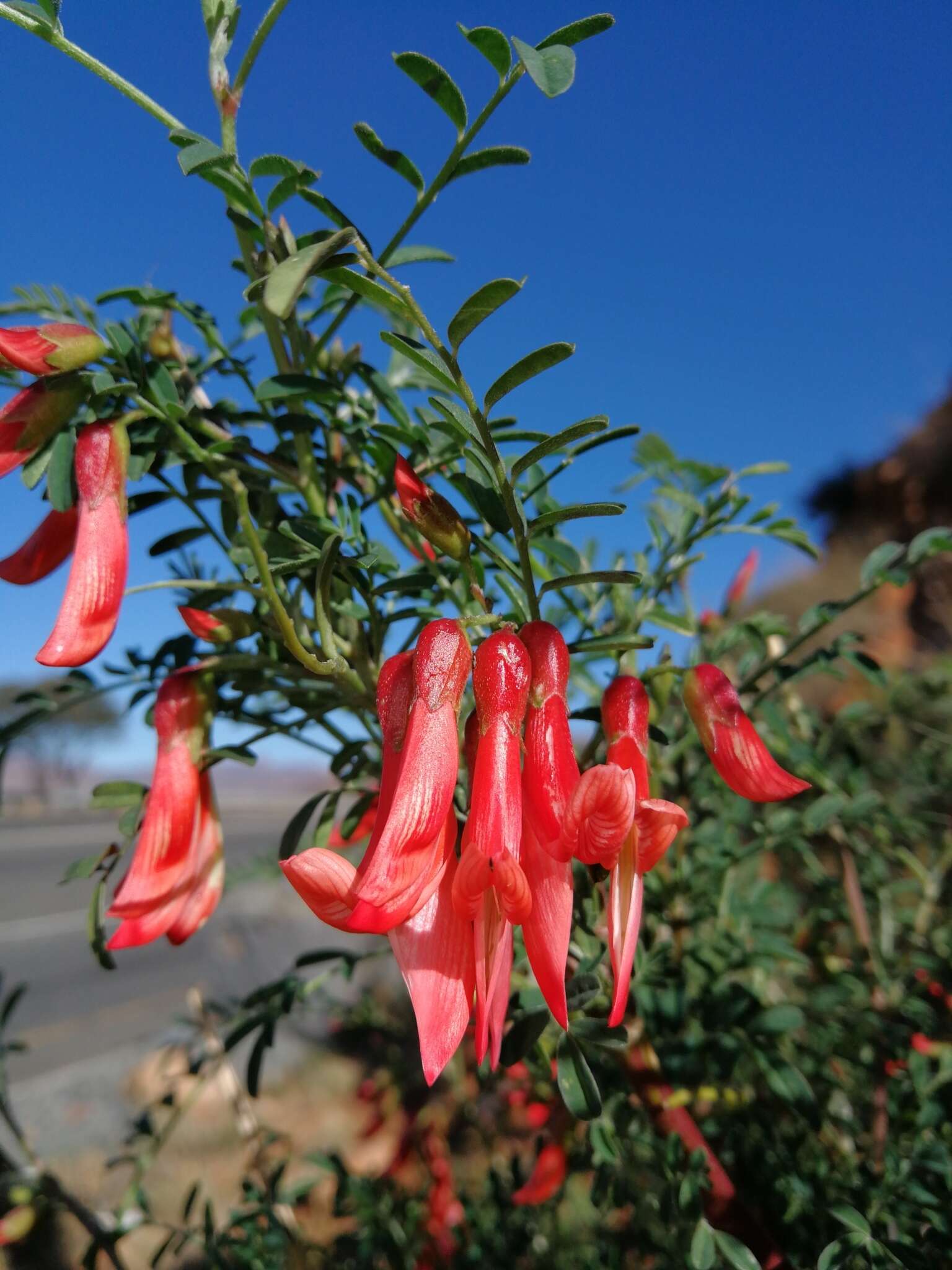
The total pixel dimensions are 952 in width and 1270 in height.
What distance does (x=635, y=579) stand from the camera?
0.39m

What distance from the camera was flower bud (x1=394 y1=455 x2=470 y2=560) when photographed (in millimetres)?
433

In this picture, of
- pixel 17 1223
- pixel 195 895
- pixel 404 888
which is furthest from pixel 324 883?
pixel 17 1223

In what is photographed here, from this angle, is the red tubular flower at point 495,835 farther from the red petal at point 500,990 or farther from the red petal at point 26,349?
the red petal at point 26,349

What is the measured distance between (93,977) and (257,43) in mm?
5866

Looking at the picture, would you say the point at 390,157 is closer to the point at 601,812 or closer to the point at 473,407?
the point at 473,407

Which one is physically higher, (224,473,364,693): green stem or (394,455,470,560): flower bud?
(394,455,470,560): flower bud

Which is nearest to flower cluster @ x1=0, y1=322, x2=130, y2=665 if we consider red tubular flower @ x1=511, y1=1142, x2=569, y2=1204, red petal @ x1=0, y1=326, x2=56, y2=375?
red petal @ x1=0, y1=326, x2=56, y2=375

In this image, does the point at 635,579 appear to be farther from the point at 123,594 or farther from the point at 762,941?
the point at 762,941

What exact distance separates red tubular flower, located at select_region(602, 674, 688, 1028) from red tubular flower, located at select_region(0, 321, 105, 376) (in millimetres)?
371

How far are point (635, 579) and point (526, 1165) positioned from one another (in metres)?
1.02

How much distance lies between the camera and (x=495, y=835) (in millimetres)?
365

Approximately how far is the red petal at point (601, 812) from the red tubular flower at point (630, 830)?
0.08 feet

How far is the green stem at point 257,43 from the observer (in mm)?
416

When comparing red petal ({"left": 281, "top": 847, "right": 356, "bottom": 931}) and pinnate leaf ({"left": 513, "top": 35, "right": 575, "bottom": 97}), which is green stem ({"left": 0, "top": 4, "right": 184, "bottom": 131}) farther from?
red petal ({"left": 281, "top": 847, "right": 356, "bottom": 931})
